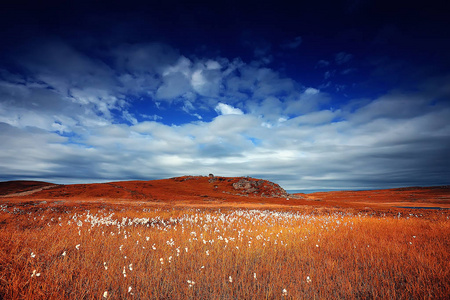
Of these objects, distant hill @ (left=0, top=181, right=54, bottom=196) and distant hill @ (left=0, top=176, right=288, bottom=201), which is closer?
distant hill @ (left=0, top=176, right=288, bottom=201)

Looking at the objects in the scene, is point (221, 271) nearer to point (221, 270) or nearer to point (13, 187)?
point (221, 270)

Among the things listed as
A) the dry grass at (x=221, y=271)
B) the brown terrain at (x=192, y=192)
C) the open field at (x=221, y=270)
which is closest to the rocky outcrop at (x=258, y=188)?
the brown terrain at (x=192, y=192)

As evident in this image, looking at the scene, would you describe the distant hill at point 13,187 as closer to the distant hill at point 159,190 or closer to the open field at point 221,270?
the distant hill at point 159,190

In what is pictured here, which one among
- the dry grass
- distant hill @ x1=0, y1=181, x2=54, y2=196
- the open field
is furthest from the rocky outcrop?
distant hill @ x1=0, y1=181, x2=54, y2=196

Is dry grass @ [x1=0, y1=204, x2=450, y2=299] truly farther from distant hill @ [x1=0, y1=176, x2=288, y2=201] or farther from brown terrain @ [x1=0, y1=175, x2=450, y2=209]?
distant hill @ [x1=0, y1=176, x2=288, y2=201]

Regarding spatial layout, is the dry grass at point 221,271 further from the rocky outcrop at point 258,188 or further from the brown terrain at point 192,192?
the rocky outcrop at point 258,188

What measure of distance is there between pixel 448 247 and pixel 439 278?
304cm

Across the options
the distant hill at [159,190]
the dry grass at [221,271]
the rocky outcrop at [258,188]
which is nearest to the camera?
the dry grass at [221,271]

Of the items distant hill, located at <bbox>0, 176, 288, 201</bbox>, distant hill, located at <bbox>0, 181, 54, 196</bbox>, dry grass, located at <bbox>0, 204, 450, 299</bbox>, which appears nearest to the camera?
dry grass, located at <bbox>0, 204, 450, 299</bbox>

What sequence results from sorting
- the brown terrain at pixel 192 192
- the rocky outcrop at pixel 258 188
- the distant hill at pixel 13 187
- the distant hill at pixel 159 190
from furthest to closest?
the rocky outcrop at pixel 258 188 → the distant hill at pixel 13 187 → the distant hill at pixel 159 190 → the brown terrain at pixel 192 192

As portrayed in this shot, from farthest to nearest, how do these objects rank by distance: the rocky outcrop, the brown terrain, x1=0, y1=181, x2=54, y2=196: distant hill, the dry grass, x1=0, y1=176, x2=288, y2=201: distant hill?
the rocky outcrop → x1=0, y1=181, x2=54, y2=196: distant hill → x1=0, y1=176, x2=288, y2=201: distant hill → the brown terrain → the dry grass

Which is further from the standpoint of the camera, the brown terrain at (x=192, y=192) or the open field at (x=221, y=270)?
the brown terrain at (x=192, y=192)

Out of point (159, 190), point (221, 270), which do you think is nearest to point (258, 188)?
point (159, 190)

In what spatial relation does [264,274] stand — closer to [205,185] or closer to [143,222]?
[143,222]
